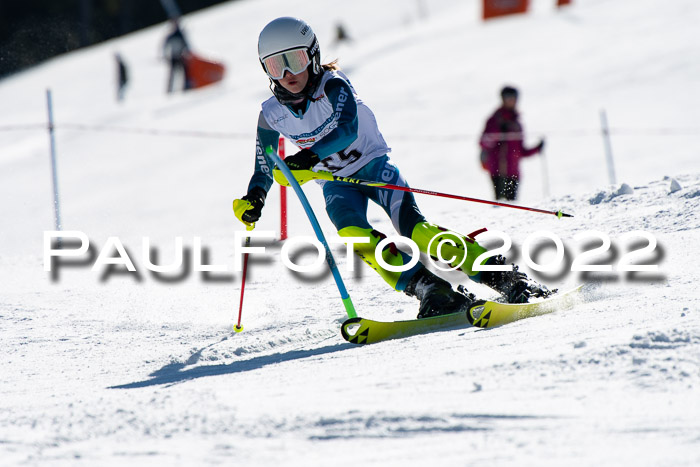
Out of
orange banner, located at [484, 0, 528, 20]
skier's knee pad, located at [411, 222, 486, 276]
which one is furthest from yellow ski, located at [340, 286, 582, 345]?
orange banner, located at [484, 0, 528, 20]

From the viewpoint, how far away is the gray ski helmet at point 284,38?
457 centimetres

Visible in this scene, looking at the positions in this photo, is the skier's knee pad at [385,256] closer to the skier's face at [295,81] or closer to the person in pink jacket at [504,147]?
the skier's face at [295,81]

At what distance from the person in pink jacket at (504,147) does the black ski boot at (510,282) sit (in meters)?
4.54

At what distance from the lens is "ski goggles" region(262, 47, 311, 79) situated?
459cm

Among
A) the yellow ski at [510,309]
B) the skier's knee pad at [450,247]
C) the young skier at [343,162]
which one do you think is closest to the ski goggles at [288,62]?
the young skier at [343,162]

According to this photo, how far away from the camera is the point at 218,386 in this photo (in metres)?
3.63

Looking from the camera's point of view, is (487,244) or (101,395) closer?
(101,395)

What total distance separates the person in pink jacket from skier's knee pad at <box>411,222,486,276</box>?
4.58 meters

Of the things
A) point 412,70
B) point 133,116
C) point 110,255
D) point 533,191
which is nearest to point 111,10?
point 133,116

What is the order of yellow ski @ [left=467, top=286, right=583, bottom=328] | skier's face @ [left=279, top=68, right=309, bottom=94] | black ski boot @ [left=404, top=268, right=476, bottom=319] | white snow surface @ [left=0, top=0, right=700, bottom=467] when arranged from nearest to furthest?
white snow surface @ [left=0, top=0, right=700, bottom=467]
yellow ski @ [left=467, top=286, right=583, bottom=328]
black ski boot @ [left=404, top=268, right=476, bottom=319]
skier's face @ [left=279, top=68, right=309, bottom=94]

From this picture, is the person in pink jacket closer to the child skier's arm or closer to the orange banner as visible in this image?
the child skier's arm

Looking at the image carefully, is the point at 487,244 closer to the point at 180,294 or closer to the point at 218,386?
the point at 180,294

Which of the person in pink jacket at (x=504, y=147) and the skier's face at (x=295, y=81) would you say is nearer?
the skier's face at (x=295, y=81)

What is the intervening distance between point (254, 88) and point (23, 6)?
2612 centimetres
